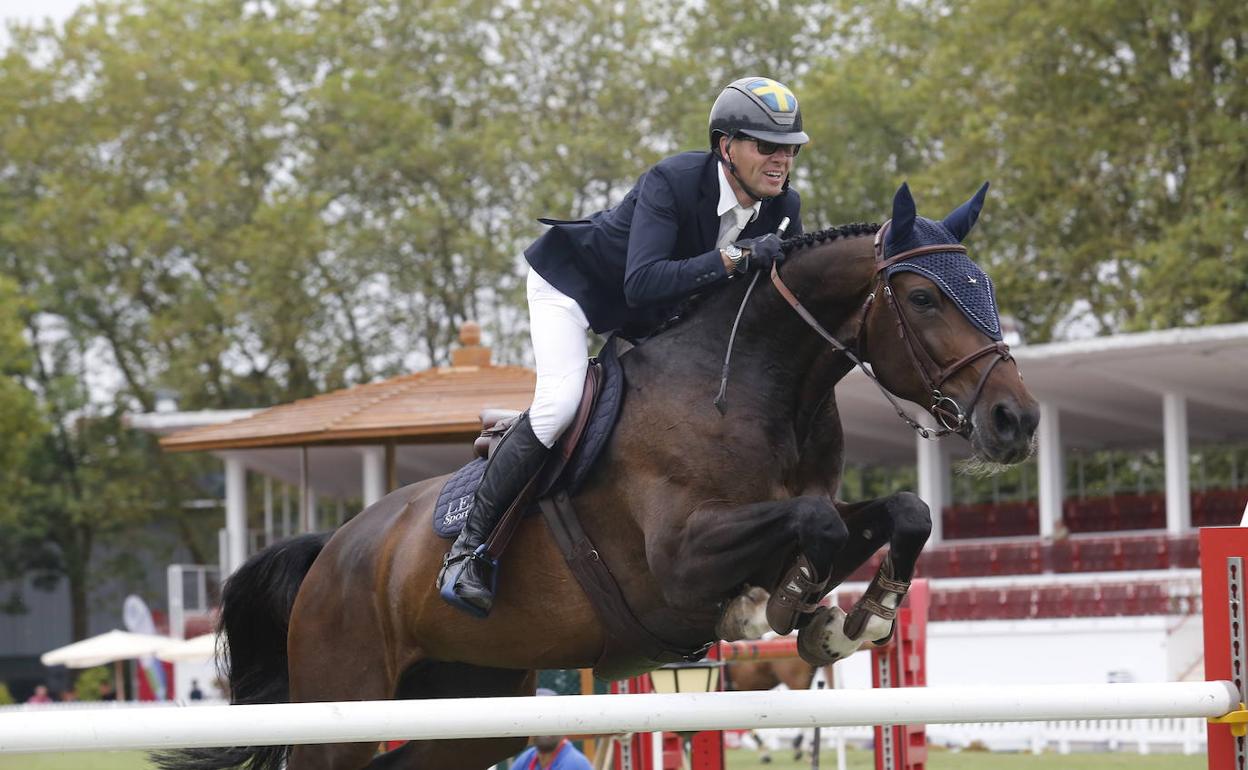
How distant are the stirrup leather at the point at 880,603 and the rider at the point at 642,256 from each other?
943 millimetres

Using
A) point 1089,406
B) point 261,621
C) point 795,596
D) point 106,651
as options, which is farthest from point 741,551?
point 1089,406

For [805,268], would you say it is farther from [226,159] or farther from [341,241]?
[226,159]

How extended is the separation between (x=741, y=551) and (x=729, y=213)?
110 cm

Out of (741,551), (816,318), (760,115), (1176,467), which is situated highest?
(760,115)

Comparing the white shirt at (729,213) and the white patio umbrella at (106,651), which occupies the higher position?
the white shirt at (729,213)

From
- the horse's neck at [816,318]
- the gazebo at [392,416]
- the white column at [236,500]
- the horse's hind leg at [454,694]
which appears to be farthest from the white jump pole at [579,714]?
the white column at [236,500]

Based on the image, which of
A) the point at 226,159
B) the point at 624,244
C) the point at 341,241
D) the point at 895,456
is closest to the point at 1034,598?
the point at 895,456

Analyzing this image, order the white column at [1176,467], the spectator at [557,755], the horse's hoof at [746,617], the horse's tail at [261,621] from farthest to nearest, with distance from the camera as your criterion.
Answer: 1. the white column at [1176,467]
2. the spectator at [557,755]
3. the horse's tail at [261,621]
4. the horse's hoof at [746,617]

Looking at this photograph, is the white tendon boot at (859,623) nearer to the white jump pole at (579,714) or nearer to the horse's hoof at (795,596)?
the horse's hoof at (795,596)

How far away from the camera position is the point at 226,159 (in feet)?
113

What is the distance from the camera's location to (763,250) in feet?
14.8

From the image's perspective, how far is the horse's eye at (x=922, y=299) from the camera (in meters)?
4.23

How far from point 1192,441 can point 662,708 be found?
2721 cm

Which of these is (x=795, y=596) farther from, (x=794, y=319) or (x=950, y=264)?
(x=950, y=264)
